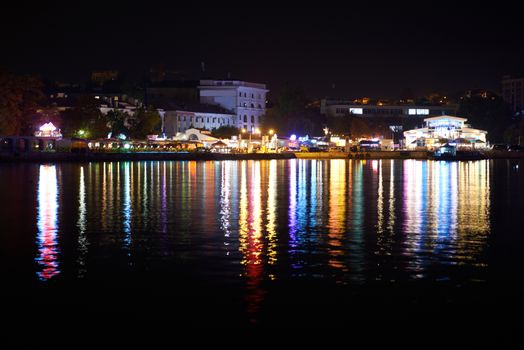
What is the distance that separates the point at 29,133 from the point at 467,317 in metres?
66.7

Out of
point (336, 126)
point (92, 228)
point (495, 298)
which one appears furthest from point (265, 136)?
point (495, 298)

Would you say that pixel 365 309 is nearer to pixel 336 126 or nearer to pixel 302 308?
pixel 302 308

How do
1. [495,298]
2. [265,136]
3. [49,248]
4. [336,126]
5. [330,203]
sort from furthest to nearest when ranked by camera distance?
[336,126] < [265,136] < [330,203] < [49,248] < [495,298]

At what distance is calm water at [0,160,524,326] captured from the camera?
39.8ft

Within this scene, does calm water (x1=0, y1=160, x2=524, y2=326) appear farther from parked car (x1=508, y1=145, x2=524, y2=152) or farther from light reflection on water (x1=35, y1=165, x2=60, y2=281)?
parked car (x1=508, y1=145, x2=524, y2=152)

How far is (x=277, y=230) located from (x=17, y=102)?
173 ft

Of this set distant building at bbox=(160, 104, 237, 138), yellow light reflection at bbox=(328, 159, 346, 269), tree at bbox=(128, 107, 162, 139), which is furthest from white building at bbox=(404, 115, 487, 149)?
yellow light reflection at bbox=(328, 159, 346, 269)

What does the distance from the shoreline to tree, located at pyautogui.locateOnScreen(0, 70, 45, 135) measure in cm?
308

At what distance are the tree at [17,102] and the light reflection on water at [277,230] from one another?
111 feet

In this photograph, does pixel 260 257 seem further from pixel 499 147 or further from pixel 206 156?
pixel 499 147

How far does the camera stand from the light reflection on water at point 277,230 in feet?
49.6

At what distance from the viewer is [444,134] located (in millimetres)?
108688

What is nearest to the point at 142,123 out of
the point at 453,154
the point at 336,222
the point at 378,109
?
the point at 453,154

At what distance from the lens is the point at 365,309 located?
11914mm
